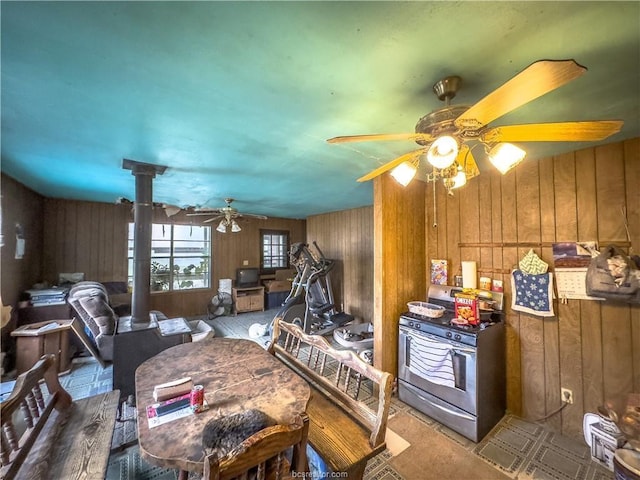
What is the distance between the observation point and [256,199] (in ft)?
14.6

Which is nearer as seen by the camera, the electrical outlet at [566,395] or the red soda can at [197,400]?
the red soda can at [197,400]

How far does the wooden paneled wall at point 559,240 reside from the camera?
1942 mm

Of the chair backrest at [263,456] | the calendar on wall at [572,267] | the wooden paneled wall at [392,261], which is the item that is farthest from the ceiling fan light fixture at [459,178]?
the chair backrest at [263,456]

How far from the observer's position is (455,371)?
7.18 feet

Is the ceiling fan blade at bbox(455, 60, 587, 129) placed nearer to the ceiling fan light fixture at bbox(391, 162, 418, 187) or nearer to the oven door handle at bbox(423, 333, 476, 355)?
the ceiling fan light fixture at bbox(391, 162, 418, 187)

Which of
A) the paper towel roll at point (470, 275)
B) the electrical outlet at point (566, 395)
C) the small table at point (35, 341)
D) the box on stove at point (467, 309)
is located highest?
the paper towel roll at point (470, 275)

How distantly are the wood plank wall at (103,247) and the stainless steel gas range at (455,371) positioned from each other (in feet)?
15.8

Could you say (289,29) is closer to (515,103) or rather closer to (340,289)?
(515,103)

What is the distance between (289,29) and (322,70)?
0.25 metres

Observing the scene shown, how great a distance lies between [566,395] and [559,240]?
131 centimetres

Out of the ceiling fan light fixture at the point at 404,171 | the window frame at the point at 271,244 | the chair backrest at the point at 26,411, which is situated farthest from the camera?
the window frame at the point at 271,244

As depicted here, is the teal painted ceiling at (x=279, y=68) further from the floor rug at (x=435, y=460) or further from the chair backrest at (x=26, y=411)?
the floor rug at (x=435, y=460)

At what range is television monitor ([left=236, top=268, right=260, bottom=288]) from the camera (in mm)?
6195

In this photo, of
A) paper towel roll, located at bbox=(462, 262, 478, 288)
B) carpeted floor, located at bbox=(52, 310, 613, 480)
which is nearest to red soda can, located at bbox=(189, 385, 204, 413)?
carpeted floor, located at bbox=(52, 310, 613, 480)
